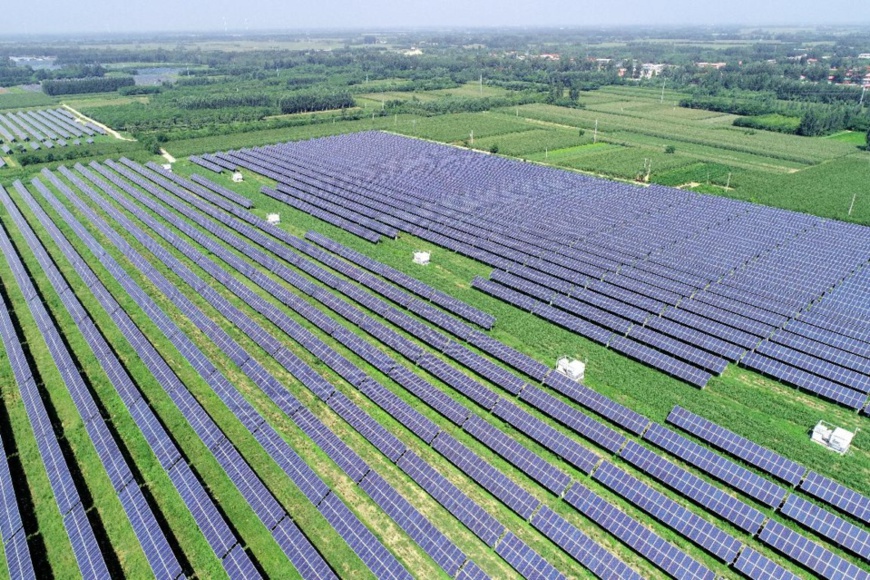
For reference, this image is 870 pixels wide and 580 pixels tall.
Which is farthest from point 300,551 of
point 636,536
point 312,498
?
point 636,536

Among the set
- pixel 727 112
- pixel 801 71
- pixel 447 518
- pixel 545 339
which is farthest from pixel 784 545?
pixel 801 71

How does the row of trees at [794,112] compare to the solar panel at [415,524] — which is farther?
the row of trees at [794,112]

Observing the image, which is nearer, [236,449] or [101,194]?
[236,449]

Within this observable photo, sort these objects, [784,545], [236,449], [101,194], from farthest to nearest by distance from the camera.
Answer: [101,194]
[236,449]
[784,545]

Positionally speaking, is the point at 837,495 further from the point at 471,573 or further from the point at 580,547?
the point at 471,573

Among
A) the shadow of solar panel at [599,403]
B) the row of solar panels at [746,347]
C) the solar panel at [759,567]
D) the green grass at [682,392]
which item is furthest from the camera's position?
the row of solar panels at [746,347]

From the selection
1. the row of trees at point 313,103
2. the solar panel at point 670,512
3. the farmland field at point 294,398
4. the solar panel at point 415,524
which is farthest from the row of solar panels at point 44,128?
the solar panel at point 670,512

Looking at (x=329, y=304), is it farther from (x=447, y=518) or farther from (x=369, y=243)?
(x=447, y=518)

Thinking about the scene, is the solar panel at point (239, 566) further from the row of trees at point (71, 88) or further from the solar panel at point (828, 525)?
the row of trees at point (71, 88)
